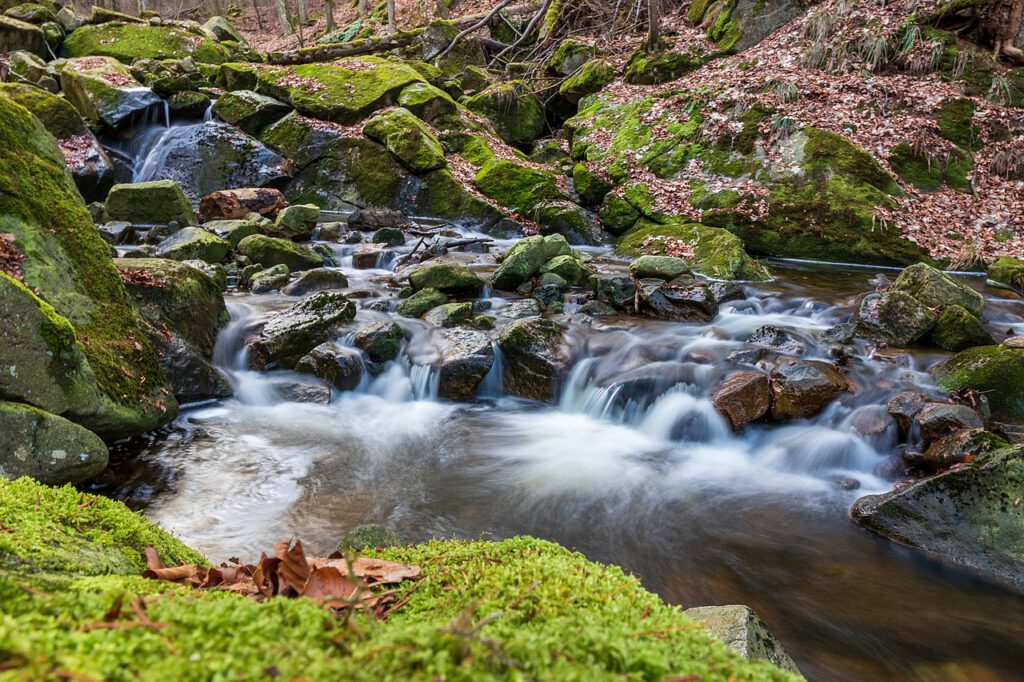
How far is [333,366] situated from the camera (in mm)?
7234

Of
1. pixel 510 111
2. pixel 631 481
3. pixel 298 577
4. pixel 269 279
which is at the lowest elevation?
pixel 631 481

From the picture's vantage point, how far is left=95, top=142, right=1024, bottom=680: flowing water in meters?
3.77

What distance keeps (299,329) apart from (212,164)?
34.7 ft

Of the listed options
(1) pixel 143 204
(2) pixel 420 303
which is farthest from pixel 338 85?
(2) pixel 420 303

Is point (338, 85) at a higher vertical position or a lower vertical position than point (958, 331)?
higher

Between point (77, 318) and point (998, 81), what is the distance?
60.3 feet

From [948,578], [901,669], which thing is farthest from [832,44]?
[901,669]

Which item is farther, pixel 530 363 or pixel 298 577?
pixel 530 363

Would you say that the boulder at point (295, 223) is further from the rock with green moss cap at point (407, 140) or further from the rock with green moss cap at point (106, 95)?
the rock with green moss cap at point (106, 95)

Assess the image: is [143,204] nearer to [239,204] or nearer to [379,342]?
[239,204]

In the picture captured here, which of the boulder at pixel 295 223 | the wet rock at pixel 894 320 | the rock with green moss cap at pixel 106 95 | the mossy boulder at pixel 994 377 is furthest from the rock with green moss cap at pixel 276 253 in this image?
the mossy boulder at pixel 994 377

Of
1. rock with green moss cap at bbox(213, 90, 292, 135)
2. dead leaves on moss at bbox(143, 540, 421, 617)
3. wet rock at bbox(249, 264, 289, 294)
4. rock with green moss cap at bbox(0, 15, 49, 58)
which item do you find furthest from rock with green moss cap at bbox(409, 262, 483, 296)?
rock with green moss cap at bbox(0, 15, 49, 58)

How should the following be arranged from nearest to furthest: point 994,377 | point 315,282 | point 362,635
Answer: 1. point 362,635
2. point 994,377
3. point 315,282

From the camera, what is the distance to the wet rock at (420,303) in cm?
892
